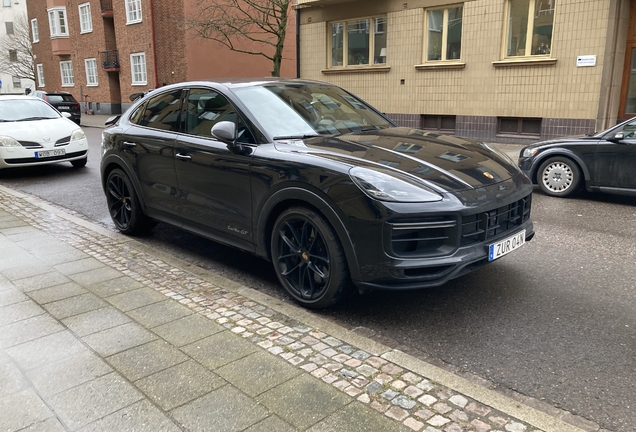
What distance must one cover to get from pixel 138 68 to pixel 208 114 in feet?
93.4

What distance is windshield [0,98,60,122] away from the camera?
36.4 feet

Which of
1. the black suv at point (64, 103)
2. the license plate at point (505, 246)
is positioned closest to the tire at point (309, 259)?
the license plate at point (505, 246)

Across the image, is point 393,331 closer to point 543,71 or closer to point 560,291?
point 560,291

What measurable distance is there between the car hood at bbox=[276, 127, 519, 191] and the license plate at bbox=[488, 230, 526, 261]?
1.40 feet

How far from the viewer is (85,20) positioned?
35344 mm

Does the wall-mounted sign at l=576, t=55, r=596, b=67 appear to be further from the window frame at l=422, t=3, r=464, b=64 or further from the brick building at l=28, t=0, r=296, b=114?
the brick building at l=28, t=0, r=296, b=114

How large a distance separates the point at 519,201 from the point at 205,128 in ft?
9.13

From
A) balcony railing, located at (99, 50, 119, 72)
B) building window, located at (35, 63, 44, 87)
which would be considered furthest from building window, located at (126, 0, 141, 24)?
building window, located at (35, 63, 44, 87)

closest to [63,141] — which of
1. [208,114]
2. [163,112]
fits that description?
[163,112]

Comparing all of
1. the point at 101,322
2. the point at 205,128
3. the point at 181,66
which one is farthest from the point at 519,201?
the point at 181,66

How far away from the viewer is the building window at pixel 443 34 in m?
15.8

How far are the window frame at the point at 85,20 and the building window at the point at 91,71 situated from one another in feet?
6.49

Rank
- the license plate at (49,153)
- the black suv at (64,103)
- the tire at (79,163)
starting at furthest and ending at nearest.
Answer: the black suv at (64,103)
the tire at (79,163)
the license plate at (49,153)

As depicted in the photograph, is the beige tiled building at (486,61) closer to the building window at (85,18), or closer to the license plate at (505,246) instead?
the license plate at (505,246)
